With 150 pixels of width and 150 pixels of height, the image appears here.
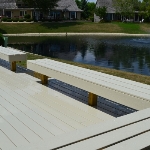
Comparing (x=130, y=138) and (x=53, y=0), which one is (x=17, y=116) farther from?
(x=53, y=0)

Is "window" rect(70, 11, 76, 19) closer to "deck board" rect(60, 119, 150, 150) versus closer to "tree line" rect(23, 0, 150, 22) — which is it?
"tree line" rect(23, 0, 150, 22)

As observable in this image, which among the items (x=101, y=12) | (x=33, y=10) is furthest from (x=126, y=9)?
(x=33, y=10)

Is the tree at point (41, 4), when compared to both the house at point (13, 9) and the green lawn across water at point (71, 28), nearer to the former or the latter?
the green lawn across water at point (71, 28)

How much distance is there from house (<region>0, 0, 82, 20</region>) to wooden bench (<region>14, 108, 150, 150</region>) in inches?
1884

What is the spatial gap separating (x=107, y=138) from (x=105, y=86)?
182 centimetres

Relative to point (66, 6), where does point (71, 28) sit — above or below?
below

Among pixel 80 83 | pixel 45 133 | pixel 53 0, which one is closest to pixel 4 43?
pixel 80 83

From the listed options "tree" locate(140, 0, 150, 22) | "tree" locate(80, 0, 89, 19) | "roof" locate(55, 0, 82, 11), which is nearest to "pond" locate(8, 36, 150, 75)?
"tree" locate(140, 0, 150, 22)

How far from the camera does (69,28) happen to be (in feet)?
137

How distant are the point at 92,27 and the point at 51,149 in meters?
41.9

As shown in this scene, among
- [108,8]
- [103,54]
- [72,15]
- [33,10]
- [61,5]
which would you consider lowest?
[103,54]

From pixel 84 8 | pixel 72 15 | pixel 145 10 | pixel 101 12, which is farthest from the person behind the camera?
pixel 84 8

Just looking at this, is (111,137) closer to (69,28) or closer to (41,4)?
(69,28)

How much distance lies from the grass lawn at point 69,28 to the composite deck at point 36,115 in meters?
33.9
